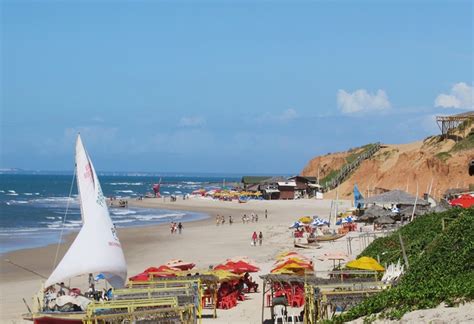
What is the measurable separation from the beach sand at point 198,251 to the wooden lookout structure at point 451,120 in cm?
1566

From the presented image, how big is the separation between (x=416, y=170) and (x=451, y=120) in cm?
887

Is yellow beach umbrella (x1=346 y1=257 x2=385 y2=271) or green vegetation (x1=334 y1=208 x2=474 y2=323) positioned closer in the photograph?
green vegetation (x1=334 y1=208 x2=474 y2=323)

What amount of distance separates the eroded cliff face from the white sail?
166 feet

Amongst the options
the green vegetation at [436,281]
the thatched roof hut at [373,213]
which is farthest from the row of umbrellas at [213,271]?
the thatched roof hut at [373,213]

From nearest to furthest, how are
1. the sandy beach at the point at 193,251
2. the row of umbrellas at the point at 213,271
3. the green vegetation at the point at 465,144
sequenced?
the row of umbrellas at the point at 213,271, the sandy beach at the point at 193,251, the green vegetation at the point at 465,144

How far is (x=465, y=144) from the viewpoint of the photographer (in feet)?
258

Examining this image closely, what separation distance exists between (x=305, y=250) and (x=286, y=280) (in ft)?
59.4

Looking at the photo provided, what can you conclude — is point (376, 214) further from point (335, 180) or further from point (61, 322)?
point (335, 180)

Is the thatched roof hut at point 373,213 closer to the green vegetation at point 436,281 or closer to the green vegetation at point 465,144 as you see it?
the green vegetation at point 436,281

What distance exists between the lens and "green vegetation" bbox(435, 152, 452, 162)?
77.0m

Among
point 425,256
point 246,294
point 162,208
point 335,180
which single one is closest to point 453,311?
point 425,256

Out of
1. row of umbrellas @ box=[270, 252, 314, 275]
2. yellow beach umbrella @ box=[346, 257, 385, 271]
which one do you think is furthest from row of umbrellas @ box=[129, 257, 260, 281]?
yellow beach umbrella @ box=[346, 257, 385, 271]

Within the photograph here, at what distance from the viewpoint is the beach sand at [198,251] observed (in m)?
24.8

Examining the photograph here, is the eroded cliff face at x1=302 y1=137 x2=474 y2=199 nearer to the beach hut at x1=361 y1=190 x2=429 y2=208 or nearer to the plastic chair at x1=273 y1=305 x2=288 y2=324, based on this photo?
the beach hut at x1=361 y1=190 x2=429 y2=208
